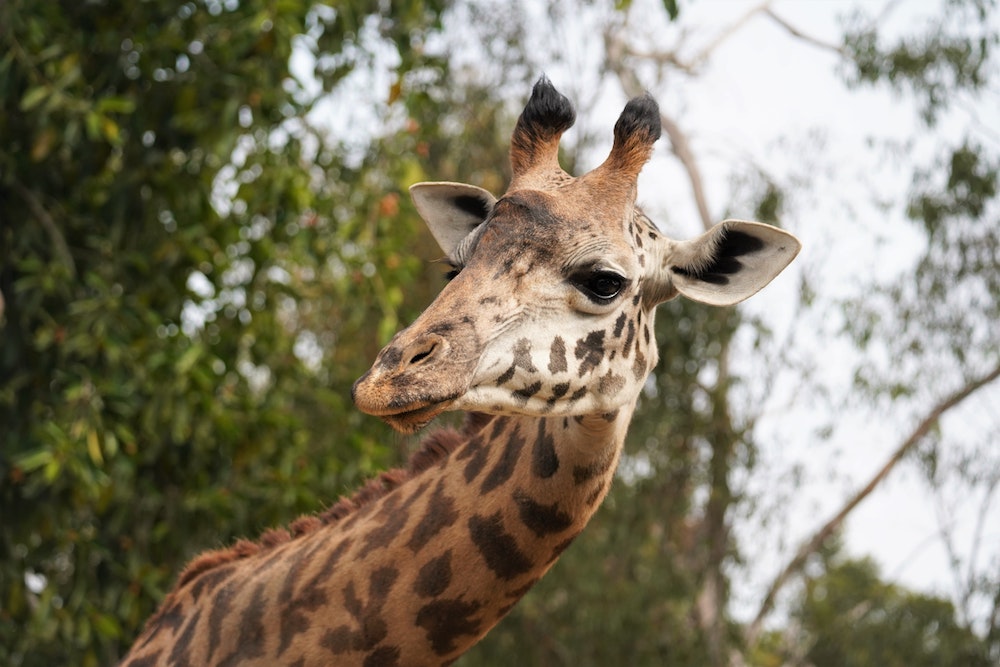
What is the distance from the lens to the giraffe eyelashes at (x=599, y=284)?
10.7 feet

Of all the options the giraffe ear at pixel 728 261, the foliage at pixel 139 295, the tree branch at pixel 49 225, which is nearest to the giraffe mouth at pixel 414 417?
the giraffe ear at pixel 728 261

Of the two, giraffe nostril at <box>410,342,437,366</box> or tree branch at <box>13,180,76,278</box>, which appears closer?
giraffe nostril at <box>410,342,437,366</box>

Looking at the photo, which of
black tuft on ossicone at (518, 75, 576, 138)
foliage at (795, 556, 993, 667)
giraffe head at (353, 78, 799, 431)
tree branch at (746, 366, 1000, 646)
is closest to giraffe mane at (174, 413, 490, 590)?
giraffe head at (353, 78, 799, 431)

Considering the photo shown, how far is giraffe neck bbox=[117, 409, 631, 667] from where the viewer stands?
3494 millimetres

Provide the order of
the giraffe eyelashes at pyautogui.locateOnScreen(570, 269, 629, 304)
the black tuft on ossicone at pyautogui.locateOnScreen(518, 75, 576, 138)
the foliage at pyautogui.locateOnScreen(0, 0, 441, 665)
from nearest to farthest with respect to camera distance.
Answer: the giraffe eyelashes at pyautogui.locateOnScreen(570, 269, 629, 304) < the black tuft on ossicone at pyautogui.locateOnScreen(518, 75, 576, 138) < the foliage at pyautogui.locateOnScreen(0, 0, 441, 665)

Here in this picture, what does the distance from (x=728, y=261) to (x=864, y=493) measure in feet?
37.8

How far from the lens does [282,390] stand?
8.37 metres

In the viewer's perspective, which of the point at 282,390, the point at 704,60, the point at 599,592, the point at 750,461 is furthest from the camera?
the point at 704,60

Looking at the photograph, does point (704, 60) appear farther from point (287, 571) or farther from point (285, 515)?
point (287, 571)

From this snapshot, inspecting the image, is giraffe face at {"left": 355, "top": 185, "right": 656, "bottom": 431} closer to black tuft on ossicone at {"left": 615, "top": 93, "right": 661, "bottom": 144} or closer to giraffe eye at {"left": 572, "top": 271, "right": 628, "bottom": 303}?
giraffe eye at {"left": 572, "top": 271, "right": 628, "bottom": 303}

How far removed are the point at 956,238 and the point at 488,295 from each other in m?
12.3

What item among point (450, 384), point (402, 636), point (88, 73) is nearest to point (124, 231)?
point (88, 73)

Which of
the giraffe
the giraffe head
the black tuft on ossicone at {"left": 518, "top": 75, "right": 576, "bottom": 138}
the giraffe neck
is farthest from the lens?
the black tuft on ossicone at {"left": 518, "top": 75, "right": 576, "bottom": 138}

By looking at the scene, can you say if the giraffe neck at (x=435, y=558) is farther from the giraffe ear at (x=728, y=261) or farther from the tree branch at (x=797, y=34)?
the tree branch at (x=797, y=34)
